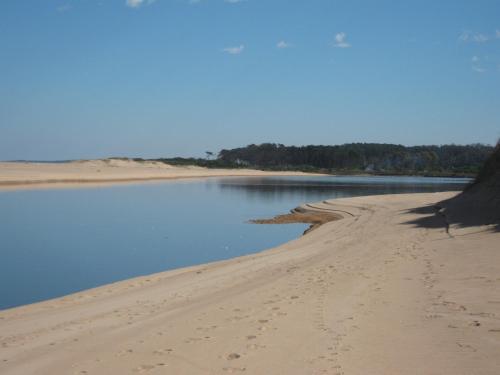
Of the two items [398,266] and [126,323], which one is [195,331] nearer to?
[126,323]

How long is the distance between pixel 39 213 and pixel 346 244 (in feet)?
61.0

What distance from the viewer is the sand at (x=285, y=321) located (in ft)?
17.0

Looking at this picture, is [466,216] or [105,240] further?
[105,240]

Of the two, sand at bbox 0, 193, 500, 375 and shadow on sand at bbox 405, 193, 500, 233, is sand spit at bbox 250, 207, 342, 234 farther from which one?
sand at bbox 0, 193, 500, 375

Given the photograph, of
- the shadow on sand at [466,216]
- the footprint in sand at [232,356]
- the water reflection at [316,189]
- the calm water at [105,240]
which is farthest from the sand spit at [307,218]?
the footprint in sand at [232,356]

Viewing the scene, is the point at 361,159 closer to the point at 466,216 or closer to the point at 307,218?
the point at 307,218

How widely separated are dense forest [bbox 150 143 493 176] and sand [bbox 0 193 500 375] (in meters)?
141

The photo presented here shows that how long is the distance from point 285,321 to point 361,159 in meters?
165

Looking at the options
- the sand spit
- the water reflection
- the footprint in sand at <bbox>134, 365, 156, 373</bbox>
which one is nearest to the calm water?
the sand spit

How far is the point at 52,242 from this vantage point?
18469 mm

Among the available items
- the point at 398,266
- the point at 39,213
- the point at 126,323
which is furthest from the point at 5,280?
the point at 39,213

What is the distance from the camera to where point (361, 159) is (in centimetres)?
16800

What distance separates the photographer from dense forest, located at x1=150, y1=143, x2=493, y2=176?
156125 millimetres

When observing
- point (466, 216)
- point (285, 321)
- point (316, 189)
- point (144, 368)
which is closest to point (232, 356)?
point (144, 368)
